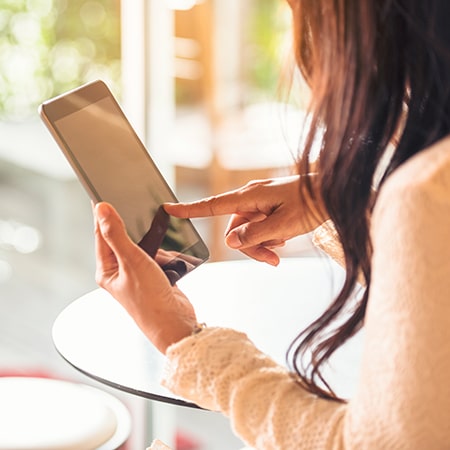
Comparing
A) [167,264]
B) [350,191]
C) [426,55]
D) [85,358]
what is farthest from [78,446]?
[426,55]

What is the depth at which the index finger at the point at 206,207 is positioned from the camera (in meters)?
1.14

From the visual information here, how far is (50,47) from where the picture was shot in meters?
2.30

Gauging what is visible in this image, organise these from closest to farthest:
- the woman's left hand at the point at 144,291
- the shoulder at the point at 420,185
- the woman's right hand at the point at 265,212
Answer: the shoulder at the point at 420,185 < the woman's left hand at the point at 144,291 < the woman's right hand at the point at 265,212

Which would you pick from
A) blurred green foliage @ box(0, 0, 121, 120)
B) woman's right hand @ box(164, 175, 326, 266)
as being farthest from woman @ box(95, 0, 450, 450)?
blurred green foliage @ box(0, 0, 121, 120)

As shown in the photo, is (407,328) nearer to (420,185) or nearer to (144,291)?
(420,185)

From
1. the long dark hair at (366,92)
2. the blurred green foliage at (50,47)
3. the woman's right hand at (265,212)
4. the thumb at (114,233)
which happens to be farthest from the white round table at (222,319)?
the blurred green foliage at (50,47)

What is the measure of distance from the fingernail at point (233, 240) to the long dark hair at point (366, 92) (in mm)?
346

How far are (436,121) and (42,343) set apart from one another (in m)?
1.89

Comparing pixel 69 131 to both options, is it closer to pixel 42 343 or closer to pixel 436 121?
pixel 436 121

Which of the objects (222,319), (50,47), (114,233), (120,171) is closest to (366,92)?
(114,233)

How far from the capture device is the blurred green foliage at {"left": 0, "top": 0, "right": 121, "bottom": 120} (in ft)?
7.39

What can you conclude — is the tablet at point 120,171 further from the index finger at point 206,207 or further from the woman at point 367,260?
the woman at point 367,260

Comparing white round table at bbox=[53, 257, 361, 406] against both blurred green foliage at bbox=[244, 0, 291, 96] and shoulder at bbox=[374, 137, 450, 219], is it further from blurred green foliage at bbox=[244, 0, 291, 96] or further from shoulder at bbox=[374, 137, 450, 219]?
blurred green foliage at bbox=[244, 0, 291, 96]

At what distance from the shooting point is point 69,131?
1.08 meters
